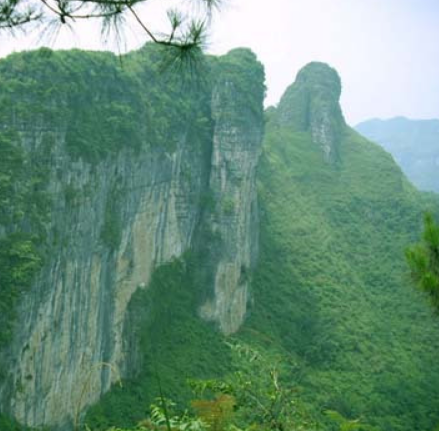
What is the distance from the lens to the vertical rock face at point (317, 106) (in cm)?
4212

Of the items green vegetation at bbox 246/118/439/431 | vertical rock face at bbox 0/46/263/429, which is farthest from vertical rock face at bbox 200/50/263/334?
green vegetation at bbox 246/118/439/431

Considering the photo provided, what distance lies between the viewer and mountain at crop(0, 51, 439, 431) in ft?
48.5

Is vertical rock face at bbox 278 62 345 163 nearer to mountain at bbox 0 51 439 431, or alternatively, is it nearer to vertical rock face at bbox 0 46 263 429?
mountain at bbox 0 51 439 431

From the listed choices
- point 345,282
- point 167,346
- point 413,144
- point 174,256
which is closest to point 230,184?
point 174,256

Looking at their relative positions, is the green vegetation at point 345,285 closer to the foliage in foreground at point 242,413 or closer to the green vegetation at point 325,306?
the green vegetation at point 325,306

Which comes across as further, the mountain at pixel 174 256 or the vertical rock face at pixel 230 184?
the vertical rock face at pixel 230 184

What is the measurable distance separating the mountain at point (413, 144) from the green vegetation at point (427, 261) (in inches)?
4105

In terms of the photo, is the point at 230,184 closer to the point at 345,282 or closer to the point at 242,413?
the point at 345,282

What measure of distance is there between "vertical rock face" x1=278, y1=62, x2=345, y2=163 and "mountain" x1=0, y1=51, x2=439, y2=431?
193 inches

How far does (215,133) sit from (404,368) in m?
13.0

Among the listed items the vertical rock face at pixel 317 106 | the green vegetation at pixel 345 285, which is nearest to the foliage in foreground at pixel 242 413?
the green vegetation at pixel 345 285

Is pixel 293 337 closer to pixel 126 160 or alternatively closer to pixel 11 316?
pixel 126 160

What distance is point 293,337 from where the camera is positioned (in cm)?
2700

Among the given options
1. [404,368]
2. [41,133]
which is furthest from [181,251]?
[404,368]
